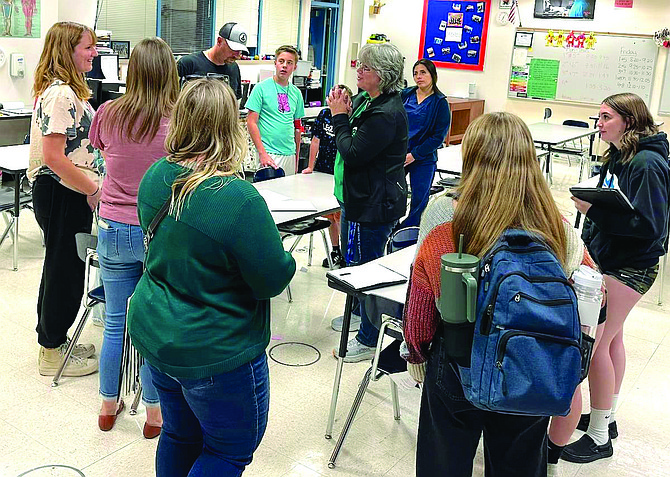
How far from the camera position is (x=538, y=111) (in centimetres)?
1056

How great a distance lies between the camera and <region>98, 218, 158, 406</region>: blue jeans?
2607 mm

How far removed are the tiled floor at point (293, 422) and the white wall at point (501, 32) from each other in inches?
270

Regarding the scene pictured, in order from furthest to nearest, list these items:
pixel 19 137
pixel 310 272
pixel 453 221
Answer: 1. pixel 19 137
2. pixel 310 272
3. pixel 453 221

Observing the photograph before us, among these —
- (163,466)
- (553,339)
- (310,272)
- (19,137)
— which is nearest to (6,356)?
(163,466)

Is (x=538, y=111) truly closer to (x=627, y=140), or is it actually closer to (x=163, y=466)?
(x=627, y=140)

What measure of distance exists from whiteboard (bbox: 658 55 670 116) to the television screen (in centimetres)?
125

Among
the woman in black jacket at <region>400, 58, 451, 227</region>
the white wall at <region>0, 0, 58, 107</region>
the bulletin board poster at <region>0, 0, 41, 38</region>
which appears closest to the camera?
the woman in black jacket at <region>400, 58, 451, 227</region>

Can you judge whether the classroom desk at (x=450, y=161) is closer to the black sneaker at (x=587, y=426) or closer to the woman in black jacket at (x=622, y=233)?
the woman in black jacket at (x=622, y=233)

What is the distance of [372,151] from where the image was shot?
316cm

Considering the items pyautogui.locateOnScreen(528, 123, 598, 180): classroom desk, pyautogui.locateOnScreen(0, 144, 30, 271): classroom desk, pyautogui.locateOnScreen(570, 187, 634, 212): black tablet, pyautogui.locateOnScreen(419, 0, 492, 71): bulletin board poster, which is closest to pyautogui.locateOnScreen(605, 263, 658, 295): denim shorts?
pyautogui.locateOnScreen(570, 187, 634, 212): black tablet

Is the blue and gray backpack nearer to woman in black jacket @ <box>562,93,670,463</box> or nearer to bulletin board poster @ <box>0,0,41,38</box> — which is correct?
woman in black jacket @ <box>562,93,670,463</box>

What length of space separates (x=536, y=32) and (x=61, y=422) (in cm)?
925

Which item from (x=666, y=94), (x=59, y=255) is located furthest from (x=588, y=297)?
(x=666, y=94)

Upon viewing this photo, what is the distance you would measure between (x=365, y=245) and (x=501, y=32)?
8055 mm
